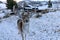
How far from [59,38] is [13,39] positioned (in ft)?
6.92

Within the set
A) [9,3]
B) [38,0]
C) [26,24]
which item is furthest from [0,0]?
[26,24]

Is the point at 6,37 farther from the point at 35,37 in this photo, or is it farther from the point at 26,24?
the point at 26,24

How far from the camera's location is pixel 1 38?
34.5 ft

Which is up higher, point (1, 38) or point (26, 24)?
point (26, 24)

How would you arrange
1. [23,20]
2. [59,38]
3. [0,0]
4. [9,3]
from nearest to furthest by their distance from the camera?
[23,20]
[59,38]
[9,3]
[0,0]

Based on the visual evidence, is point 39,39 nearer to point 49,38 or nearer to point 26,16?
point 49,38

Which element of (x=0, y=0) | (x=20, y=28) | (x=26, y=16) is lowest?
(x=0, y=0)

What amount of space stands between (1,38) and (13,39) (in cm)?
78

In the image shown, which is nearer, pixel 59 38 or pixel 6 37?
pixel 59 38

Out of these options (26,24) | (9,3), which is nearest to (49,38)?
(26,24)

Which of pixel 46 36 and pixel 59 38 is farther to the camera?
pixel 46 36

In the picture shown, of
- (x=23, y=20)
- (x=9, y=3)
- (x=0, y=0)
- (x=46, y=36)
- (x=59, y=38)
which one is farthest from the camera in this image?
(x=0, y=0)

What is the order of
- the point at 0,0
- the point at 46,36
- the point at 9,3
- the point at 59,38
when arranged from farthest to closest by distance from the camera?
the point at 0,0 < the point at 9,3 < the point at 46,36 < the point at 59,38

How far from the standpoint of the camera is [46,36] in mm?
10172
